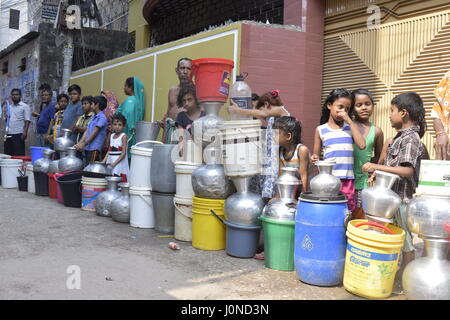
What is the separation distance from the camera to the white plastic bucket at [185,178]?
182 inches

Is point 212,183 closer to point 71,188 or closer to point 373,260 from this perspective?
point 373,260

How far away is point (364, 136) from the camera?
388cm

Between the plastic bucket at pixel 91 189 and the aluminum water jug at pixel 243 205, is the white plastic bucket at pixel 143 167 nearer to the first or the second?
the plastic bucket at pixel 91 189

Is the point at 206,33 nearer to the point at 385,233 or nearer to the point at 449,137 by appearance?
the point at 449,137

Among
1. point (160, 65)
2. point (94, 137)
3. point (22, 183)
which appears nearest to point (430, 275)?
point (94, 137)

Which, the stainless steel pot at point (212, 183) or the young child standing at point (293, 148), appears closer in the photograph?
the young child standing at point (293, 148)

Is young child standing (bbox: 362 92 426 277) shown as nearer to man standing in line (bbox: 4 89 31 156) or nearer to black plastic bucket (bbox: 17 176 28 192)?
black plastic bucket (bbox: 17 176 28 192)

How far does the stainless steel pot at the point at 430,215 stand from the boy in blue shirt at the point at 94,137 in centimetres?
520

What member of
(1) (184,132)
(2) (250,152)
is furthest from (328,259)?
(1) (184,132)

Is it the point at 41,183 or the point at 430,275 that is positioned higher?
the point at 41,183

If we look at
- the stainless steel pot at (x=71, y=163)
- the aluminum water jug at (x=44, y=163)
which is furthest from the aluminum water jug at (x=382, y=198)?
the aluminum water jug at (x=44, y=163)

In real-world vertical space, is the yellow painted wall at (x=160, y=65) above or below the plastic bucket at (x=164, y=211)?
above

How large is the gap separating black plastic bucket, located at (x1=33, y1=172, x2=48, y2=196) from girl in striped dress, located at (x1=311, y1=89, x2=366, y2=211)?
204 inches

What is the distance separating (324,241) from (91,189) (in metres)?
3.85
